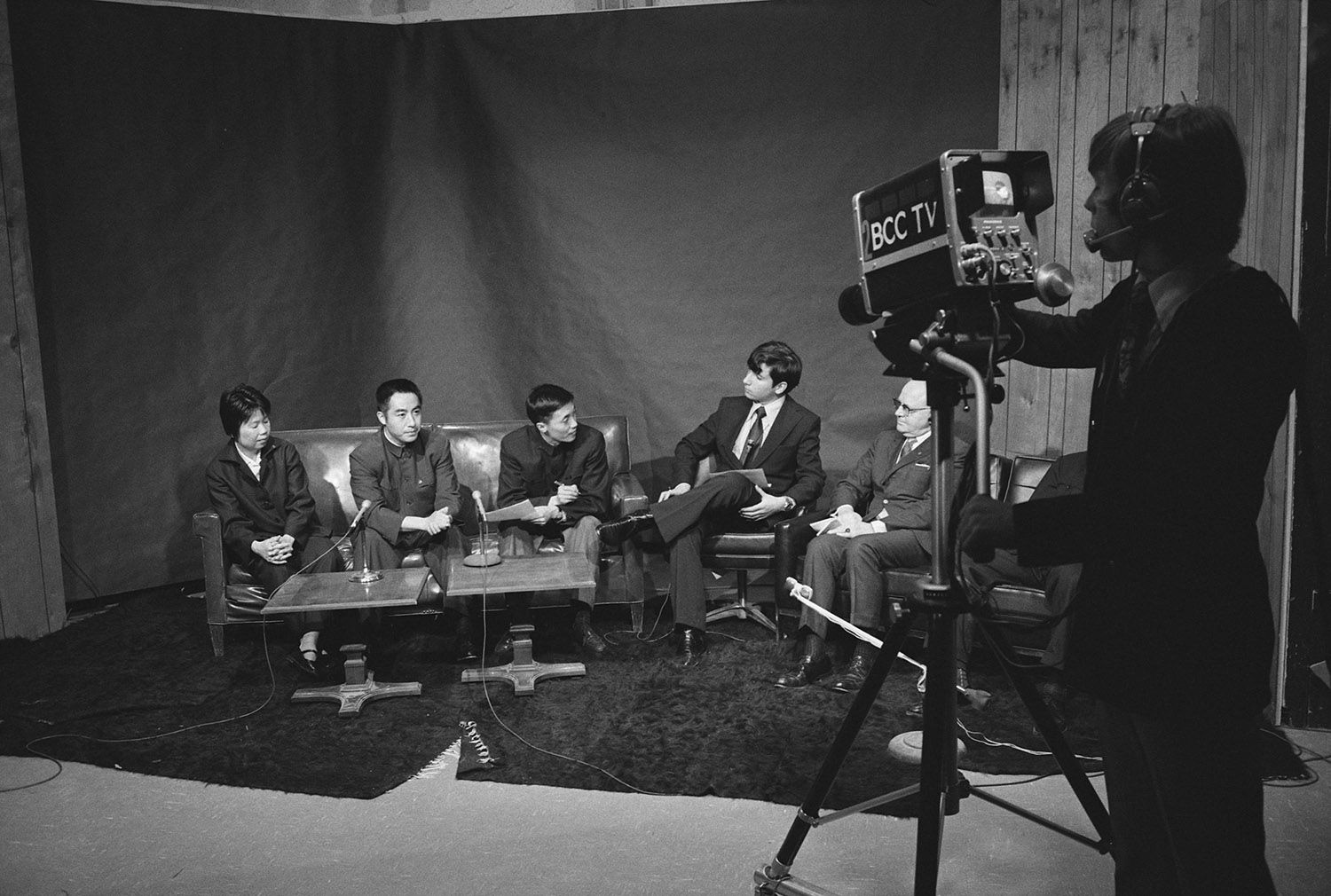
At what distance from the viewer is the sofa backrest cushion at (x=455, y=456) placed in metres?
4.75

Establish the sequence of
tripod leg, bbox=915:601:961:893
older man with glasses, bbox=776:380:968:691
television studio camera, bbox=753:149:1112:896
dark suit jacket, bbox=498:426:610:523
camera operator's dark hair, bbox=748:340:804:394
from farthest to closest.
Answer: camera operator's dark hair, bbox=748:340:804:394, dark suit jacket, bbox=498:426:610:523, older man with glasses, bbox=776:380:968:691, tripod leg, bbox=915:601:961:893, television studio camera, bbox=753:149:1112:896

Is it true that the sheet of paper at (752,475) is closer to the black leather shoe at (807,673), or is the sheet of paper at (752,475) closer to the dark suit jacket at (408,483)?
the black leather shoe at (807,673)

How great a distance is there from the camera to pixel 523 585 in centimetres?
360

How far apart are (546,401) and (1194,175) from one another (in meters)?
3.43

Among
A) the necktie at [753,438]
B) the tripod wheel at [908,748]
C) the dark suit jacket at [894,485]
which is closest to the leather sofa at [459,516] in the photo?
the necktie at [753,438]

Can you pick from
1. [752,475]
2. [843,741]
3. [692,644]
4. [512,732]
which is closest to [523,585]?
[512,732]

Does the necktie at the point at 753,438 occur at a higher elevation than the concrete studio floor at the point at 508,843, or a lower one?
higher

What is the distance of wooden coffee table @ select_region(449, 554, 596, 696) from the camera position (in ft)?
11.8

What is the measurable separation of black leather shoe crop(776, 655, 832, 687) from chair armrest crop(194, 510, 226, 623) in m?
2.30

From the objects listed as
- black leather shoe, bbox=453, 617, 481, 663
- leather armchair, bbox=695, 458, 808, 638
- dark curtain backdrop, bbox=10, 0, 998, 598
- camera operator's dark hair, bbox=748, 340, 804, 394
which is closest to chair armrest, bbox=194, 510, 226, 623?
black leather shoe, bbox=453, 617, 481, 663

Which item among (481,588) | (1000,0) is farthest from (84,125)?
(1000,0)

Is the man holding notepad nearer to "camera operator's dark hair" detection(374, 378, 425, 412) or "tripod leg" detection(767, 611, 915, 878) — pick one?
"camera operator's dark hair" detection(374, 378, 425, 412)

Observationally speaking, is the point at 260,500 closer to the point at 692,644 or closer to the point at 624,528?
the point at 624,528

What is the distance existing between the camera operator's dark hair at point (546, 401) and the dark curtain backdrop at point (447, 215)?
855 mm
